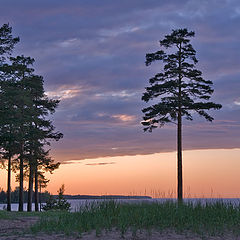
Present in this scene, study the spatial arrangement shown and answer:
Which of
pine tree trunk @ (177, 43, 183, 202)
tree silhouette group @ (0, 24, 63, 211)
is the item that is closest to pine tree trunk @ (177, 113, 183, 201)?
pine tree trunk @ (177, 43, 183, 202)

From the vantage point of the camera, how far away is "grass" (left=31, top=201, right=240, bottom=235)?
14820 mm

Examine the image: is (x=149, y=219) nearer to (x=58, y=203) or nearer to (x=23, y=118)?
(x=23, y=118)

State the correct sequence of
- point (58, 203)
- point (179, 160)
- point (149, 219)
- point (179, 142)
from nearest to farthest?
1. point (149, 219)
2. point (179, 160)
3. point (179, 142)
4. point (58, 203)

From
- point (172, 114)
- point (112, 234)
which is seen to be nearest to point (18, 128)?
point (172, 114)

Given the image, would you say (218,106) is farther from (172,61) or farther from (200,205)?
(200,205)

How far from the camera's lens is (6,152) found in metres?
40.0

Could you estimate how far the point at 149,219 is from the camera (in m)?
15.6

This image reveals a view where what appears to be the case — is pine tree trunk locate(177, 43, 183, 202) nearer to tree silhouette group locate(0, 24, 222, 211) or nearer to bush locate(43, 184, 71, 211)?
tree silhouette group locate(0, 24, 222, 211)

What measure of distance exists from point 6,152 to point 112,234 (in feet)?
93.2

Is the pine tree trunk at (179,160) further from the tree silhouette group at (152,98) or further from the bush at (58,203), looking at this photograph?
the bush at (58,203)

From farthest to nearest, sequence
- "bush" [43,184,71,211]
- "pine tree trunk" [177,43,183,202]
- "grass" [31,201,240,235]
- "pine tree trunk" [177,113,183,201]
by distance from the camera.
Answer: "bush" [43,184,71,211]
"pine tree trunk" [177,43,183,202]
"pine tree trunk" [177,113,183,201]
"grass" [31,201,240,235]

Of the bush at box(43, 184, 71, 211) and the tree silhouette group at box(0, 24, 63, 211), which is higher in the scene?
the tree silhouette group at box(0, 24, 63, 211)

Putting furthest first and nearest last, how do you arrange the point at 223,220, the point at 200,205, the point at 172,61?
the point at 172,61 → the point at 200,205 → the point at 223,220

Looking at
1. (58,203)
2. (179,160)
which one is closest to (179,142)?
(179,160)
